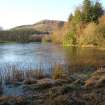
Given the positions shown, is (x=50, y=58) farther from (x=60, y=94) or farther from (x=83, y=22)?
(x=83, y=22)

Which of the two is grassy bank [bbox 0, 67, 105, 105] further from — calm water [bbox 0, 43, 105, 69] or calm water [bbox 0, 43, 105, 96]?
calm water [bbox 0, 43, 105, 69]

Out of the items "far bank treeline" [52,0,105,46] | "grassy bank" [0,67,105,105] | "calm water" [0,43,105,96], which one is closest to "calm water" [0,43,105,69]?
"calm water" [0,43,105,96]

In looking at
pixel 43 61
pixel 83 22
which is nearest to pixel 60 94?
pixel 43 61

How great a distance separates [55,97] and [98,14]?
62.4m

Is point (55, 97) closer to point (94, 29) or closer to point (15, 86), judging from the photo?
point (15, 86)

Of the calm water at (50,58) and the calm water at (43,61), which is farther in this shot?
the calm water at (50,58)

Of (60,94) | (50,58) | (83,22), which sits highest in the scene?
(83,22)

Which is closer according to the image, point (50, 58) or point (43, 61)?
point (43, 61)

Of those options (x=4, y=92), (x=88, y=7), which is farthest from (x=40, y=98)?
(x=88, y=7)

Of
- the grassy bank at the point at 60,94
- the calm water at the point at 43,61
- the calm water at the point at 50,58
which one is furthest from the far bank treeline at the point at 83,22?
the grassy bank at the point at 60,94

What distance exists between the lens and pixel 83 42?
6475cm

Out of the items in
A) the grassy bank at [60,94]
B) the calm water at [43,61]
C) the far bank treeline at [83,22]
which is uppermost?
the far bank treeline at [83,22]

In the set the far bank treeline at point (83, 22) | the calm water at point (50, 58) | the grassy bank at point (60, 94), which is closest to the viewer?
the grassy bank at point (60, 94)

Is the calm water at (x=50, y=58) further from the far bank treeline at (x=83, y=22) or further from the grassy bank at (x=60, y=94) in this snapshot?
the far bank treeline at (x=83, y=22)
